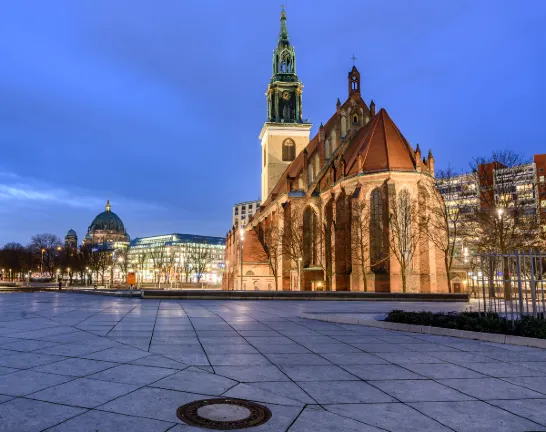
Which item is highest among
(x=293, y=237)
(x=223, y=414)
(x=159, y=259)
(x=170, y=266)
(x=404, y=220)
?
(x=404, y=220)

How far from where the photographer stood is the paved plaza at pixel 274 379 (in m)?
4.46

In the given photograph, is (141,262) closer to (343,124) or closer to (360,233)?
(343,124)

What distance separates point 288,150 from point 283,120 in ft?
16.0

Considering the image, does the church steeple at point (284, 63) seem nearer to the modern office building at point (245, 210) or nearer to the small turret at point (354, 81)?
the small turret at point (354, 81)

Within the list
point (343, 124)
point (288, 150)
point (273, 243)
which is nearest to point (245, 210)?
point (288, 150)

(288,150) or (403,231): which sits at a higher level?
(288,150)

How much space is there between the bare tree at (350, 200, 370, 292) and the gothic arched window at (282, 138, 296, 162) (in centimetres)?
3026

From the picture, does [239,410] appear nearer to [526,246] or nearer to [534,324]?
[534,324]

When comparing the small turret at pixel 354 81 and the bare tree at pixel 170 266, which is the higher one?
the small turret at pixel 354 81

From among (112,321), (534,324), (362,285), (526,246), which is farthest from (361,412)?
(362,285)

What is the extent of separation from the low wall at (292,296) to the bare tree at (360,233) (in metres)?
16.5

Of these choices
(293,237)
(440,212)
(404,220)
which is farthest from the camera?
(293,237)

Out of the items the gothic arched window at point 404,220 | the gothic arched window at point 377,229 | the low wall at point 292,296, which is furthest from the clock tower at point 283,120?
the low wall at point 292,296

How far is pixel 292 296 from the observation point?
26750 mm
